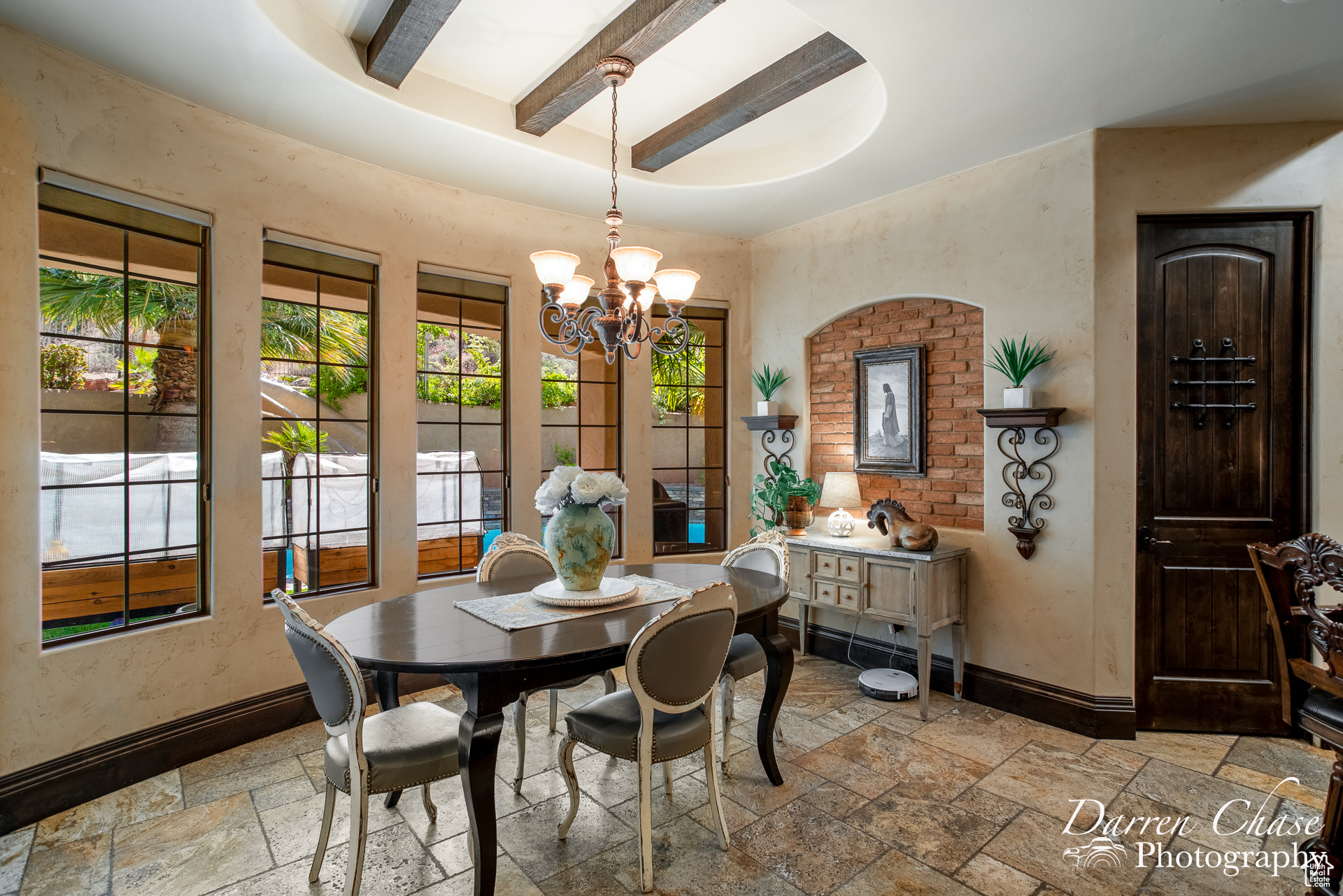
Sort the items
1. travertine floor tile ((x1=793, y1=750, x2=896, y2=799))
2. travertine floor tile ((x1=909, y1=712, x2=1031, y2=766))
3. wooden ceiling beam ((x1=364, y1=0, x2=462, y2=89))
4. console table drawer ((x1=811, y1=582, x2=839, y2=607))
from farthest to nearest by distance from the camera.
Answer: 1. console table drawer ((x1=811, y1=582, x2=839, y2=607))
2. travertine floor tile ((x1=909, y1=712, x2=1031, y2=766))
3. travertine floor tile ((x1=793, y1=750, x2=896, y2=799))
4. wooden ceiling beam ((x1=364, y1=0, x2=462, y2=89))

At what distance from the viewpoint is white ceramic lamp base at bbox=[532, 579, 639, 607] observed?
2.54 m

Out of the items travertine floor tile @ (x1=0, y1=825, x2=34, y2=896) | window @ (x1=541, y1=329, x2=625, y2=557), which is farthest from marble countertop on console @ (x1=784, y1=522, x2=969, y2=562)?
travertine floor tile @ (x1=0, y1=825, x2=34, y2=896)

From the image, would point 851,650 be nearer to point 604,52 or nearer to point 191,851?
point 191,851

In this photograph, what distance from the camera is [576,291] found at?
2.80 meters

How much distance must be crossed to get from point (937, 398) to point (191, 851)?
13.0 feet

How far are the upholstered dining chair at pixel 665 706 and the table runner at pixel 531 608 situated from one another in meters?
0.34

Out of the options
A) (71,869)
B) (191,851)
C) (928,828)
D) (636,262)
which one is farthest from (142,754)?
(928,828)

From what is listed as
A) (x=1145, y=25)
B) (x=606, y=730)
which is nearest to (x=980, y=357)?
(x=1145, y=25)

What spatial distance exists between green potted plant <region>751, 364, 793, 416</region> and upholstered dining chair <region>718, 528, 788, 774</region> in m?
1.55

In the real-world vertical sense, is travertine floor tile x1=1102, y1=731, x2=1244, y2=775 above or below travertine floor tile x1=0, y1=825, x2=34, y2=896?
above

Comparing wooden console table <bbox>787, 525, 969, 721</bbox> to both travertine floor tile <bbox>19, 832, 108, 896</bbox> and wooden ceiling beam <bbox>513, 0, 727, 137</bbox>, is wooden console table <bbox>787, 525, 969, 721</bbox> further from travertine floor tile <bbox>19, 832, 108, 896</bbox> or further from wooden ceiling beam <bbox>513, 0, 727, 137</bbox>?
travertine floor tile <bbox>19, 832, 108, 896</bbox>

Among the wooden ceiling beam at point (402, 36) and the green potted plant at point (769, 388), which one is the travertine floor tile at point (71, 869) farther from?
the green potted plant at point (769, 388)

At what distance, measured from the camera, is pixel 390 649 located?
204cm

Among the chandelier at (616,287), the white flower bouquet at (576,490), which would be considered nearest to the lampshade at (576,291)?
the chandelier at (616,287)
